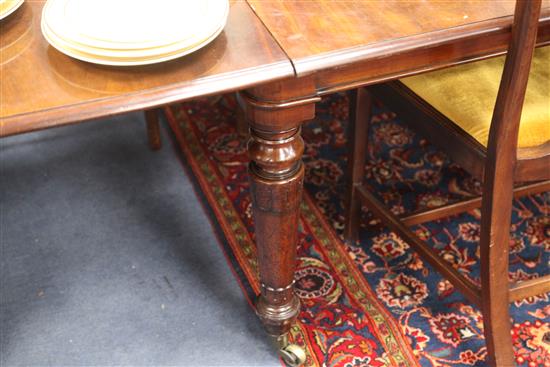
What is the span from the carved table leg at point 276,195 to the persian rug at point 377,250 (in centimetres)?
17

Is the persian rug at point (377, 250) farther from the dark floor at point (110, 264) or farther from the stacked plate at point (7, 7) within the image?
the stacked plate at point (7, 7)

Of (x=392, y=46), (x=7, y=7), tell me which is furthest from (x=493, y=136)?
(x=7, y=7)

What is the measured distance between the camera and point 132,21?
2.94 feet

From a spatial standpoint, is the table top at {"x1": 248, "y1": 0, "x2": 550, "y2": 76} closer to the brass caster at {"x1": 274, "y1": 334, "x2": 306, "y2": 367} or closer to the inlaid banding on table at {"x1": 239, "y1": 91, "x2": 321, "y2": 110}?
the inlaid banding on table at {"x1": 239, "y1": 91, "x2": 321, "y2": 110}

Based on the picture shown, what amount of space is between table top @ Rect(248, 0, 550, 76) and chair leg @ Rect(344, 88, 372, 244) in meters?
0.40

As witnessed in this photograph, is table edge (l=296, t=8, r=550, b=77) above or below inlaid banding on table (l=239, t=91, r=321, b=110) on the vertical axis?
above

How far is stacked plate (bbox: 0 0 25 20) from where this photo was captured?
36.9 inches

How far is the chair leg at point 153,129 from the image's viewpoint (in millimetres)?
1869


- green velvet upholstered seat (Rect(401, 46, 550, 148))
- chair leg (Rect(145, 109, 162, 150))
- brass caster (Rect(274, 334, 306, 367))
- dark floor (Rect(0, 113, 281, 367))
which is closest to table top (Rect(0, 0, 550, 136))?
green velvet upholstered seat (Rect(401, 46, 550, 148))

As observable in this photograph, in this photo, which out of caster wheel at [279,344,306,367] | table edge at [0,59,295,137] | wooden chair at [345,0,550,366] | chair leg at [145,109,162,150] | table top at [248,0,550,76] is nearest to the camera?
table edge at [0,59,295,137]

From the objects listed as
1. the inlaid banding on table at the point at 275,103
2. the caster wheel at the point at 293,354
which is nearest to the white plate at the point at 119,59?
the inlaid banding on table at the point at 275,103

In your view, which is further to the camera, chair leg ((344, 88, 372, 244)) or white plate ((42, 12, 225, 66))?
chair leg ((344, 88, 372, 244))

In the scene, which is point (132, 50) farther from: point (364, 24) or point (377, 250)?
point (377, 250)

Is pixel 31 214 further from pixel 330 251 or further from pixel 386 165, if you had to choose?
pixel 386 165
